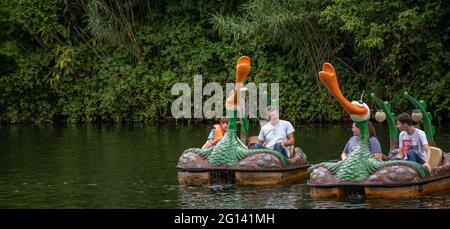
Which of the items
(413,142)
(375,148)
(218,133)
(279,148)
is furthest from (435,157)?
(218,133)

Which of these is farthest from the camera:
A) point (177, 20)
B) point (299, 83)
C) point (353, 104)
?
point (177, 20)

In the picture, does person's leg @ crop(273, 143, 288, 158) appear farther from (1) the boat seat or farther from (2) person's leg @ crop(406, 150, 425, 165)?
(2) person's leg @ crop(406, 150, 425, 165)

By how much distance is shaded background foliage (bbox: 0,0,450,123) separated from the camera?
30.9 m

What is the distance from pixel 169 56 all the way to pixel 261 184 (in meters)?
17.5

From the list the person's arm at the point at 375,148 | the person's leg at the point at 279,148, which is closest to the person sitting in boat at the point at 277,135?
the person's leg at the point at 279,148

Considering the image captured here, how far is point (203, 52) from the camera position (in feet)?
116

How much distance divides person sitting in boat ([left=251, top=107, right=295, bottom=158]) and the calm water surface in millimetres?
770

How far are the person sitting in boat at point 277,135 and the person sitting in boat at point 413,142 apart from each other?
8.01 ft

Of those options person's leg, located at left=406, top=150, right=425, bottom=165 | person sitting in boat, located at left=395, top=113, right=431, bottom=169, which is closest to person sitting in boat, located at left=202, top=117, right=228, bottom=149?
person sitting in boat, located at left=395, top=113, right=431, bottom=169

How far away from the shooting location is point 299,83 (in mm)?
33938

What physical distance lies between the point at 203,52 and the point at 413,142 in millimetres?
18592

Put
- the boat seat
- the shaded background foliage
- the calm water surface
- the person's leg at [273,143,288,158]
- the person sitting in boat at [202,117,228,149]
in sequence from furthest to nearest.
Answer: the shaded background foliage
the person sitting in boat at [202,117,228,149]
the person's leg at [273,143,288,158]
the boat seat
the calm water surface

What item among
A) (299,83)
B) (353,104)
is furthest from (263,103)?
(353,104)
